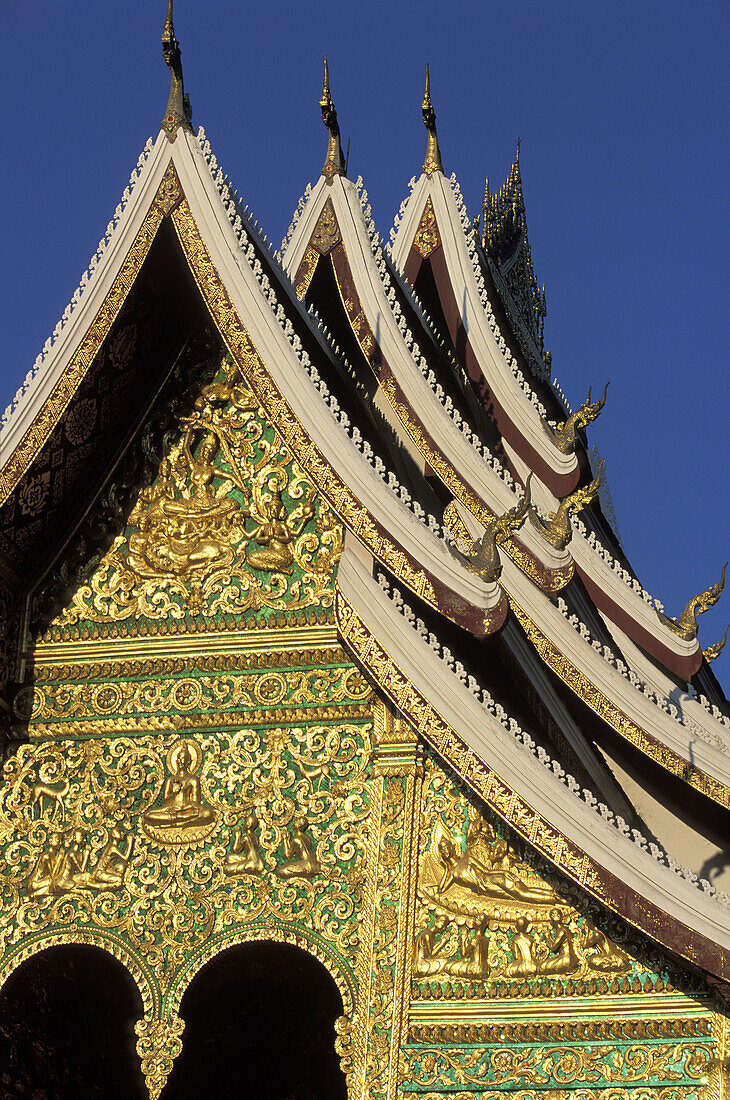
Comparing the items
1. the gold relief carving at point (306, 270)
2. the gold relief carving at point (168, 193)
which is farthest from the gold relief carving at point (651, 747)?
the gold relief carving at point (306, 270)

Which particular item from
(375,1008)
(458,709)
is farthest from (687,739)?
(375,1008)

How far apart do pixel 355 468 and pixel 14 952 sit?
113 inches

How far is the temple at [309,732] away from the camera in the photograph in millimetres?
7176

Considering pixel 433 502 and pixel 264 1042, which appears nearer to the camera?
pixel 433 502

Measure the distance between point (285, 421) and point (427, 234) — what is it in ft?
13.8

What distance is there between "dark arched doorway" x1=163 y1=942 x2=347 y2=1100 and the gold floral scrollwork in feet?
6.15

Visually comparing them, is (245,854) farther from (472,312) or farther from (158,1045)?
(472,312)

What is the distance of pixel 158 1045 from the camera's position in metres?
7.66

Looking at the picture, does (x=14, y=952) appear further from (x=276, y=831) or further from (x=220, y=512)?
(x=220, y=512)

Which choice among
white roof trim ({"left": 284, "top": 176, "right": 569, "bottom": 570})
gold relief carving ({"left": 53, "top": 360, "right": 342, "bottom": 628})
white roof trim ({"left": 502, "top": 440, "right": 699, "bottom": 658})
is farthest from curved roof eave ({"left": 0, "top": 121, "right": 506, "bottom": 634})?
white roof trim ({"left": 502, "top": 440, "right": 699, "bottom": 658})

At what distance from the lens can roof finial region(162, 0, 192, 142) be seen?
9094mm

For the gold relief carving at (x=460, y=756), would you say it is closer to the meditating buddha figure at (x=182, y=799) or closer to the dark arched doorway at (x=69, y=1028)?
the meditating buddha figure at (x=182, y=799)

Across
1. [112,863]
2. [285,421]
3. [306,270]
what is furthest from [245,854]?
[306,270]

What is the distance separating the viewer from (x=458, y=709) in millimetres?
7293
